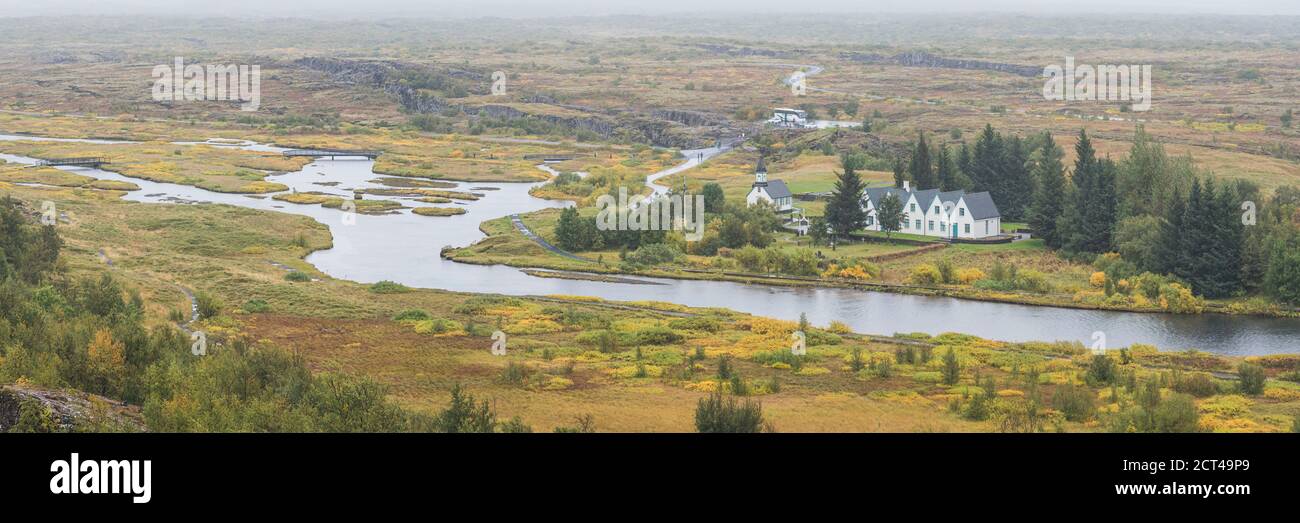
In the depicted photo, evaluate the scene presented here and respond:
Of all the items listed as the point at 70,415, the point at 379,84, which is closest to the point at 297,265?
the point at 70,415

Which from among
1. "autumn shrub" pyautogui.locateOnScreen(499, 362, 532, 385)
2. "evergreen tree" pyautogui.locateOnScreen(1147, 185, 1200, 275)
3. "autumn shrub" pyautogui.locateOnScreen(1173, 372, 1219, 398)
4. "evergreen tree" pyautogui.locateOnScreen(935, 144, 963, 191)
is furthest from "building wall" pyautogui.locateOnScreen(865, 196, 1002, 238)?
"autumn shrub" pyautogui.locateOnScreen(499, 362, 532, 385)

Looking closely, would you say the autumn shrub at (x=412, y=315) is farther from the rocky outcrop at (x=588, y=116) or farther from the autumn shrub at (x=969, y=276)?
the rocky outcrop at (x=588, y=116)

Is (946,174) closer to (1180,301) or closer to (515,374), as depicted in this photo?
(1180,301)

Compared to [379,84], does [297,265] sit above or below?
below

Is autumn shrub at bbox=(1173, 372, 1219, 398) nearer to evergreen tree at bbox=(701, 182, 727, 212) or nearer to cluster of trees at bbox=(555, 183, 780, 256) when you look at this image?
cluster of trees at bbox=(555, 183, 780, 256)

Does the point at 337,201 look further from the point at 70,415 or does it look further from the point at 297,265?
the point at 70,415

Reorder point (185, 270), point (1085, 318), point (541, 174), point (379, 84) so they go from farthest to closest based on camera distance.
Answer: point (379, 84), point (541, 174), point (185, 270), point (1085, 318)
